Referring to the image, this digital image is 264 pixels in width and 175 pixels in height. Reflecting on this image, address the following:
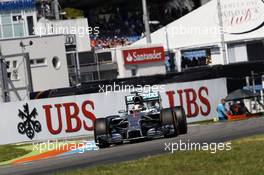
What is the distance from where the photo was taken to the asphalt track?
17375mm

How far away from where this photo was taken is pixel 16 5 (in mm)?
52750

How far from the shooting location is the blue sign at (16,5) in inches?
2042

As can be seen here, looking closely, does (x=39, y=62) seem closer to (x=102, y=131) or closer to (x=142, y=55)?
(x=142, y=55)

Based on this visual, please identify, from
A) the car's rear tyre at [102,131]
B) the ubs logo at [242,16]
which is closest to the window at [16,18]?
the ubs logo at [242,16]

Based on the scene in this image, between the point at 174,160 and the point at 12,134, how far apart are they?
654 inches

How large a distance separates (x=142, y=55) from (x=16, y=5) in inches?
374

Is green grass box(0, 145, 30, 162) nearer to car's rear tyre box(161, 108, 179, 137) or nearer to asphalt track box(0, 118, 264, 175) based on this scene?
asphalt track box(0, 118, 264, 175)

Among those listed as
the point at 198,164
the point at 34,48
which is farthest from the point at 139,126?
the point at 34,48

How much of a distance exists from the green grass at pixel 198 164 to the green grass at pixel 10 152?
911 cm

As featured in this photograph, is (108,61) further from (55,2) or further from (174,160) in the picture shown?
(174,160)

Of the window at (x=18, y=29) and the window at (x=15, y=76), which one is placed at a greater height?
the window at (x=18, y=29)

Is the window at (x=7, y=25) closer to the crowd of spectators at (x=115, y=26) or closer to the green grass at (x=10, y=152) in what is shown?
the crowd of spectators at (x=115, y=26)

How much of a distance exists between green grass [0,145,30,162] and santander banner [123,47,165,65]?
89.9ft

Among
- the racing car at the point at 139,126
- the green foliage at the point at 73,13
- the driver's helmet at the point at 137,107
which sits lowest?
the racing car at the point at 139,126
